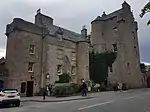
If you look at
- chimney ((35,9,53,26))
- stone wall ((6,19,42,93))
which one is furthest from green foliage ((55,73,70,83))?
chimney ((35,9,53,26))

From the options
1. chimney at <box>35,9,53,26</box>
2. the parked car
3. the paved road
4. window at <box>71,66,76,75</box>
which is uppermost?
chimney at <box>35,9,53,26</box>

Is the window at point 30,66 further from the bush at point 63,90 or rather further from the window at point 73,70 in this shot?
the window at point 73,70

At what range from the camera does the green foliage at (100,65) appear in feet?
139

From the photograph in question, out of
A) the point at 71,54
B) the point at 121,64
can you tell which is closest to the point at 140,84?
the point at 121,64

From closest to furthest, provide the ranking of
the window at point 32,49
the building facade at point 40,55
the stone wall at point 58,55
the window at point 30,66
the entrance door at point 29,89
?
the building facade at point 40,55 → the entrance door at point 29,89 → the window at point 30,66 → the window at point 32,49 → the stone wall at point 58,55

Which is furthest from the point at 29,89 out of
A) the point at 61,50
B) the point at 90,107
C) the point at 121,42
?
the point at 121,42

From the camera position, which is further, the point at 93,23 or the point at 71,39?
the point at 93,23

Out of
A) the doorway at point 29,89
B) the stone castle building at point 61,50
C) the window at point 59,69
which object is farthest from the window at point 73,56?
the doorway at point 29,89

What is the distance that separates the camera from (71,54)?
3825 cm

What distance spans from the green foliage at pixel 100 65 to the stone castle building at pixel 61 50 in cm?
126

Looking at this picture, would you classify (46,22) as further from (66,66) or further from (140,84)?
(140,84)

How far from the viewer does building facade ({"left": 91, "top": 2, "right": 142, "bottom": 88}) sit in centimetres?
4191

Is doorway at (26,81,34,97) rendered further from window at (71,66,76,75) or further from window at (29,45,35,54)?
window at (71,66,76,75)

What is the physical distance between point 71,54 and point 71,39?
3.00 metres
